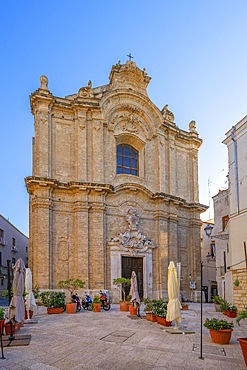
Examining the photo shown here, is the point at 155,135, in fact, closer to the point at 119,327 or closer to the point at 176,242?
the point at 176,242

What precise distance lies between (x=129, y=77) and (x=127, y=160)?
6.13m

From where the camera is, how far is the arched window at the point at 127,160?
27531 millimetres

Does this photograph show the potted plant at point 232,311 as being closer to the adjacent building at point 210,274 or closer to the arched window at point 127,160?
the arched window at point 127,160

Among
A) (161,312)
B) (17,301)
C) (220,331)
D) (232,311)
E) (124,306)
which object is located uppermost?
(17,301)

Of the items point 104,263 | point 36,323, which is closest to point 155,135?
point 104,263

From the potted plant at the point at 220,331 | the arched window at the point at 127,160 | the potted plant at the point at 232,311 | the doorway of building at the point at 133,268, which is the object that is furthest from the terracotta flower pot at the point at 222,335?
the arched window at the point at 127,160

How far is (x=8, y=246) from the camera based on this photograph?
129 feet

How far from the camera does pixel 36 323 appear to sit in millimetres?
14109

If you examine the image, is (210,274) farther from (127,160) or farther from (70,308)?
(70,308)

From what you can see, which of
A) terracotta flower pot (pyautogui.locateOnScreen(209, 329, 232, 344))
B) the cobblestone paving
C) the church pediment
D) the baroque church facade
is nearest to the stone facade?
the baroque church facade

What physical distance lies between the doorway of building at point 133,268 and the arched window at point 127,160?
20.2 feet

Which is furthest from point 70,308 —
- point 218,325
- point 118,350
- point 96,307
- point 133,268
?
point 218,325

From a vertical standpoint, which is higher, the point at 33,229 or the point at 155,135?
the point at 155,135

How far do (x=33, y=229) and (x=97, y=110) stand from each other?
353 inches
